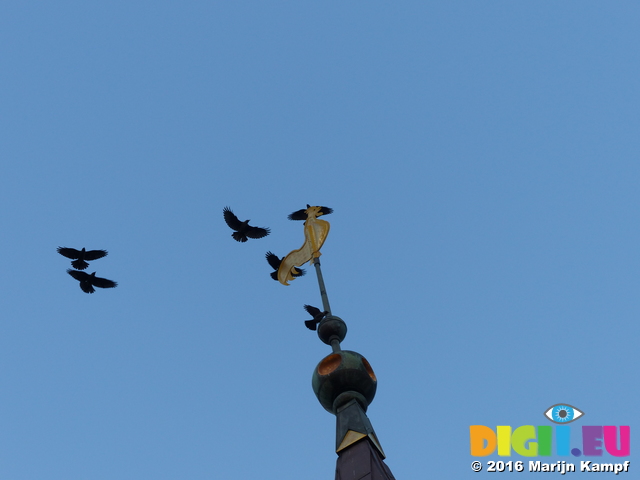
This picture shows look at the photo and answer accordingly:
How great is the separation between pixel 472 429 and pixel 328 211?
6.73 metres

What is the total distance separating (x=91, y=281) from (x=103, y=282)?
0.41 meters

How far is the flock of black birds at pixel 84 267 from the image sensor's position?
28.2 metres

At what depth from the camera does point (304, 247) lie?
73.1ft

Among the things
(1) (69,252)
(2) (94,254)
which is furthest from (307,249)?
(1) (69,252)

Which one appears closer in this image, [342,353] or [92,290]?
[342,353]

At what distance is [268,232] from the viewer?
28.9 m

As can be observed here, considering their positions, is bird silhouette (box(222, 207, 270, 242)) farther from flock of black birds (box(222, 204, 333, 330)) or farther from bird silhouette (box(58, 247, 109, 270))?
bird silhouette (box(58, 247, 109, 270))

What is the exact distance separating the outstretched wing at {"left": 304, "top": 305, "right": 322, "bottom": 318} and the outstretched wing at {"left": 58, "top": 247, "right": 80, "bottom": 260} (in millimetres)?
10741

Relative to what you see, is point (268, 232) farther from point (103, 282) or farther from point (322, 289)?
point (322, 289)

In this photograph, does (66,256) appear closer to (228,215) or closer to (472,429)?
(228,215)

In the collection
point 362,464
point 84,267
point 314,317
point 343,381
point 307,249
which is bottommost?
point 362,464

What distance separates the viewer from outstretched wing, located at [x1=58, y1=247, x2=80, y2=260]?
28219 mm

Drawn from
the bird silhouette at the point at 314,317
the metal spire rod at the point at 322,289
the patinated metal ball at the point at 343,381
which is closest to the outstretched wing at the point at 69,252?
the metal spire rod at the point at 322,289

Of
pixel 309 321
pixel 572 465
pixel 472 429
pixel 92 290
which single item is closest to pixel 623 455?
pixel 572 465
